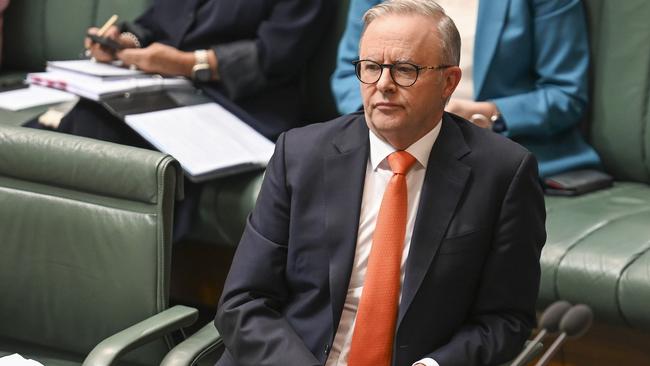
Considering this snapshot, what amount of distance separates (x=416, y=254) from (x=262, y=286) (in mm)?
287

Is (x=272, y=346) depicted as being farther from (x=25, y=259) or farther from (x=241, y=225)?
(x=241, y=225)

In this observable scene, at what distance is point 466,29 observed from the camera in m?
3.03

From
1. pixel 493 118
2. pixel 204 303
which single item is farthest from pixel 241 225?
pixel 493 118

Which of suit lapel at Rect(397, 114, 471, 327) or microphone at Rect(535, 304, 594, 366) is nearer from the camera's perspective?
microphone at Rect(535, 304, 594, 366)

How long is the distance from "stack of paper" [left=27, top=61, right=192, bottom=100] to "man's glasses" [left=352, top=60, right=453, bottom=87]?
1.36 m

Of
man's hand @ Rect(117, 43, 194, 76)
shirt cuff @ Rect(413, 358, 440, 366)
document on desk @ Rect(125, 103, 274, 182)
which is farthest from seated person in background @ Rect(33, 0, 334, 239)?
shirt cuff @ Rect(413, 358, 440, 366)

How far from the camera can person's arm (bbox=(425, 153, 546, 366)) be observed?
1889 mm

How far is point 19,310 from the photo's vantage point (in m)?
2.35

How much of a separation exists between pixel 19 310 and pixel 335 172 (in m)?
0.82

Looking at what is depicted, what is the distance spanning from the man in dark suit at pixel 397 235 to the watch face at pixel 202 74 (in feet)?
4.46

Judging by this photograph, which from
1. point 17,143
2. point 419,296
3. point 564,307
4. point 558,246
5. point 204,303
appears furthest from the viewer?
point 204,303

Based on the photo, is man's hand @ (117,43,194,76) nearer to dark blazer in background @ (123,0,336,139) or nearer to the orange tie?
dark blazer in background @ (123,0,336,139)

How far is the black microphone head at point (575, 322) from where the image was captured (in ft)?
4.46

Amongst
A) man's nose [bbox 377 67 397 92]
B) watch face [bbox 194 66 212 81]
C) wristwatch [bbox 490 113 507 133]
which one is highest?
man's nose [bbox 377 67 397 92]
